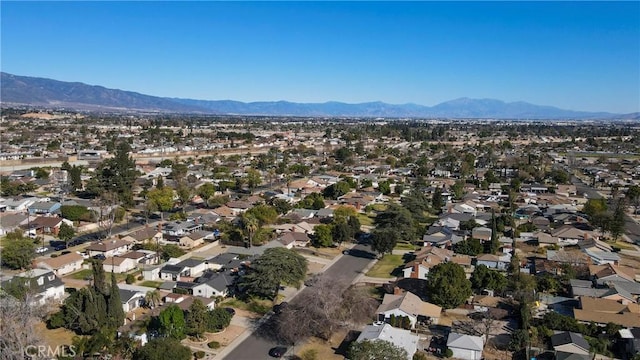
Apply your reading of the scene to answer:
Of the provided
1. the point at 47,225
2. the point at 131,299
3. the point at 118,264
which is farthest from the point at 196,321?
the point at 47,225

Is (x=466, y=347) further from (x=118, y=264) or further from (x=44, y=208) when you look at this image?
(x=44, y=208)

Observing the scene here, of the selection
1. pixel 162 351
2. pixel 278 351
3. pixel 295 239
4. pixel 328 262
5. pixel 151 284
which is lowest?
pixel 328 262

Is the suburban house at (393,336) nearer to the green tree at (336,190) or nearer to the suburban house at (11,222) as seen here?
the suburban house at (11,222)

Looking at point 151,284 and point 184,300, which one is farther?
point 151,284

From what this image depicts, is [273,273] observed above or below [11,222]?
above

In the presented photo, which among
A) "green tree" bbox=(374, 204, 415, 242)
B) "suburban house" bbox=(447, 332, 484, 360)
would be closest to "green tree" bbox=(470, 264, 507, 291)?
"suburban house" bbox=(447, 332, 484, 360)

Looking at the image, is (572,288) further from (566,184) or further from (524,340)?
(566,184)

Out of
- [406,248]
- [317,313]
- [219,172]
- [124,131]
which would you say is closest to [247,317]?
[317,313]

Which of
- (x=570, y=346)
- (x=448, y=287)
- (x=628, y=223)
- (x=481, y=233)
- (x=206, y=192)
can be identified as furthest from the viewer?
(x=206, y=192)

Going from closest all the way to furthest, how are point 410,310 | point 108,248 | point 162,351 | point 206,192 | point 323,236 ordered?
point 162,351 < point 410,310 < point 108,248 < point 323,236 < point 206,192
